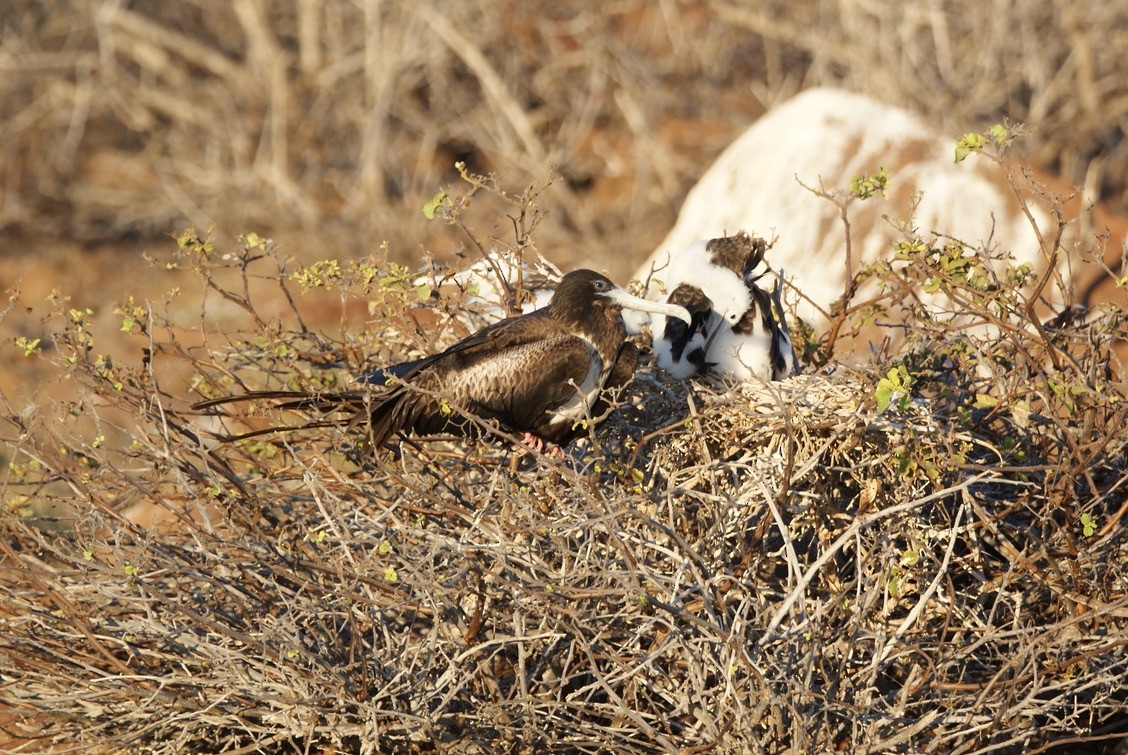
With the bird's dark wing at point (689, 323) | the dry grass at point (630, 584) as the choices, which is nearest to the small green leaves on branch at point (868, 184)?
the dry grass at point (630, 584)

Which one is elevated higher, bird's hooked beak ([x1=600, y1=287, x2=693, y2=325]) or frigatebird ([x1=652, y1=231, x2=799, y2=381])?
bird's hooked beak ([x1=600, y1=287, x2=693, y2=325])

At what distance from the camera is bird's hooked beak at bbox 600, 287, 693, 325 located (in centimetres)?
376

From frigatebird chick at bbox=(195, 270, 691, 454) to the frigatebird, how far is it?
7.0 inches

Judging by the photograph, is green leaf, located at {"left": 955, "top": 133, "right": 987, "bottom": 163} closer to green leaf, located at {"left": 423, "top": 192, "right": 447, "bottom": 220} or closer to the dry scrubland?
Result: the dry scrubland

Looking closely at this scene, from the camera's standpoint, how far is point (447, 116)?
1083 centimetres

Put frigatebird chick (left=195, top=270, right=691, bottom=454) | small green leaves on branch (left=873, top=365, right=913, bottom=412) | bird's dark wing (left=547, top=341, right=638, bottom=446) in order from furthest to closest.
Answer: bird's dark wing (left=547, top=341, right=638, bottom=446) < frigatebird chick (left=195, top=270, right=691, bottom=454) < small green leaves on branch (left=873, top=365, right=913, bottom=412)

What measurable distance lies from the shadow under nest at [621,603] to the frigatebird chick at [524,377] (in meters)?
0.11

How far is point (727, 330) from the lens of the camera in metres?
4.00

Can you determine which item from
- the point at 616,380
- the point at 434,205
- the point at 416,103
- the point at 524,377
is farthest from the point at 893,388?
the point at 416,103

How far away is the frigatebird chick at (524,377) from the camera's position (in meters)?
3.67

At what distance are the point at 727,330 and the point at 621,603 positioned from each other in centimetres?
92

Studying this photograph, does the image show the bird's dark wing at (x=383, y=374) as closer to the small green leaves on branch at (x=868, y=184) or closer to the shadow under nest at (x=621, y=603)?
the shadow under nest at (x=621, y=603)

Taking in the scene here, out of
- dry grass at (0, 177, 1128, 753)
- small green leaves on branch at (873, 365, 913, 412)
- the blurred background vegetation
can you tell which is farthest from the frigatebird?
the blurred background vegetation

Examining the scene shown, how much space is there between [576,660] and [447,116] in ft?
25.3
